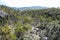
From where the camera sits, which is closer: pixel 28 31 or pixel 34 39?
pixel 34 39

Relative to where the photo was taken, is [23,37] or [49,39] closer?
[23,37]

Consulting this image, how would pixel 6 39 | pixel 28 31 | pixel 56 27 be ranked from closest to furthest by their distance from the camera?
pixel 6 39
pixel 28 31
pixel 56 27

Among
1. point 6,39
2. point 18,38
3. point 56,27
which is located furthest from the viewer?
point 56,27

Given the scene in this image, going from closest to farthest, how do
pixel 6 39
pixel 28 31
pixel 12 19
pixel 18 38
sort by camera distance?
1. pixel 6 39
2. pixel 18 38
3. pixel 28 31
4. pixel 12 19

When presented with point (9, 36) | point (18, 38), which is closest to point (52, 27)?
point (18, 38)

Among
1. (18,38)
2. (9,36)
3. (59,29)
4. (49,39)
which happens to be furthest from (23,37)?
(59,29)

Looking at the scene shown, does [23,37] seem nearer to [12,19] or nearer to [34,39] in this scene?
[34,39]

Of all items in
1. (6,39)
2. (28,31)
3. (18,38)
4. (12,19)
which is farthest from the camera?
(12,19)

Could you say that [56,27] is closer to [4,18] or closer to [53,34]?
[53,34]

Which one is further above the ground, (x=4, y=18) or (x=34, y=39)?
(x=4, y=18)
